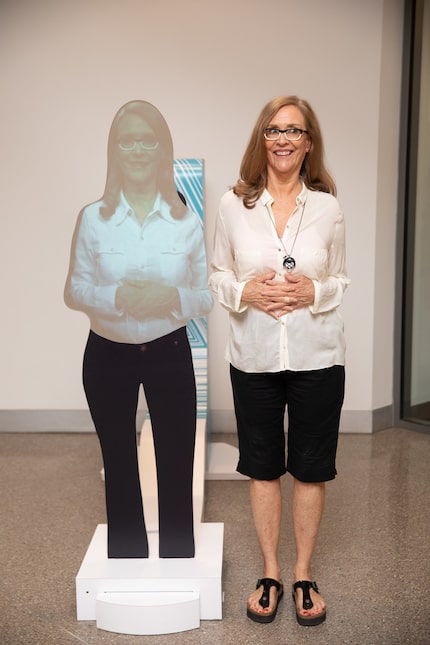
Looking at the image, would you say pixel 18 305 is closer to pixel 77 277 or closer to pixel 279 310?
pixel 77 277

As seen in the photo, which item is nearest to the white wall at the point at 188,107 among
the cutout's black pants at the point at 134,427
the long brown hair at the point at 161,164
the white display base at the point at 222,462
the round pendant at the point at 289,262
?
the white display base at the point at 222,462

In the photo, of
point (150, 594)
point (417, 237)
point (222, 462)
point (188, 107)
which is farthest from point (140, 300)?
point (417, 237)

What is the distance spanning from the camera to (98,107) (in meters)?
4.29

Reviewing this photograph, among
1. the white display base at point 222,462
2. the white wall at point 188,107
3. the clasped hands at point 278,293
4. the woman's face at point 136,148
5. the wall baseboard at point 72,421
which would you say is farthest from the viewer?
the wall baseboard at point 72,421

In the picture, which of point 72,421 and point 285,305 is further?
point 72,421

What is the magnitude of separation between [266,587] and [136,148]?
4.88 feet

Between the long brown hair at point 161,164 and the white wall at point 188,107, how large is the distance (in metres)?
1.86

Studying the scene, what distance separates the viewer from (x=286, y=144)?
2217mm

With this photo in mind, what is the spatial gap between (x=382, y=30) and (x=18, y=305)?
2.65m

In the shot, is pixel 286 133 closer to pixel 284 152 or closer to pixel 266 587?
pixel 284 152

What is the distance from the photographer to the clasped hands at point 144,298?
239 centimetres

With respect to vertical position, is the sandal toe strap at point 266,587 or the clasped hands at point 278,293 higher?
the clasped hands at point 278,293

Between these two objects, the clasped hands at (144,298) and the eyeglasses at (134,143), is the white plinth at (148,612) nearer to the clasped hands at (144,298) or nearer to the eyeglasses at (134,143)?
the clasped hands at (144,298)

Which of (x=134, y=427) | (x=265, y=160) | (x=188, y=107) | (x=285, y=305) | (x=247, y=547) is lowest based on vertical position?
(x=247, y=547)
